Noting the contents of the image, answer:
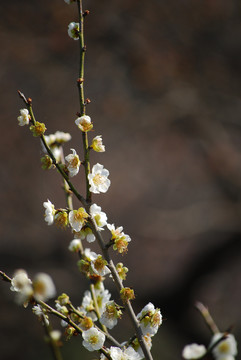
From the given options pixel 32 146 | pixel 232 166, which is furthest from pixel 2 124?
pixel 232 166

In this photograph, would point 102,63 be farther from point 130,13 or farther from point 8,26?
point 8,26

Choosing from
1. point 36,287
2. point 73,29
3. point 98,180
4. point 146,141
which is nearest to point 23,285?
point 36,287

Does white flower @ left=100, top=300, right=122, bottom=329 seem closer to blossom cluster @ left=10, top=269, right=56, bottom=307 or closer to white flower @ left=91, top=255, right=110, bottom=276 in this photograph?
white flower @ left=91, top=255, right=110, bottom=276

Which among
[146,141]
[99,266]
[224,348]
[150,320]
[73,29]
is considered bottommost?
[224,348]

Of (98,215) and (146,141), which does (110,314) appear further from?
(146,141)

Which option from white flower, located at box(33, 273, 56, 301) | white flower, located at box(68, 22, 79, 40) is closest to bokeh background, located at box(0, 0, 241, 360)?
white flower, located at box(68, 22, 79, 40)

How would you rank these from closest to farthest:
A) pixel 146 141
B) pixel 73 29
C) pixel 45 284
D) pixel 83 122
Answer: pixel 45 284 < pixel 83 122 < pixel 73 29 < pixel 146 141

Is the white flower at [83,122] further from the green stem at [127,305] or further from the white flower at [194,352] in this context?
the white flower at [194,352]

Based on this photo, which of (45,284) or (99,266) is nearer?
(45,284)

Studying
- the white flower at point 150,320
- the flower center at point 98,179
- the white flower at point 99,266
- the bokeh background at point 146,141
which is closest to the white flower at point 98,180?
the flower center at point 98,179
